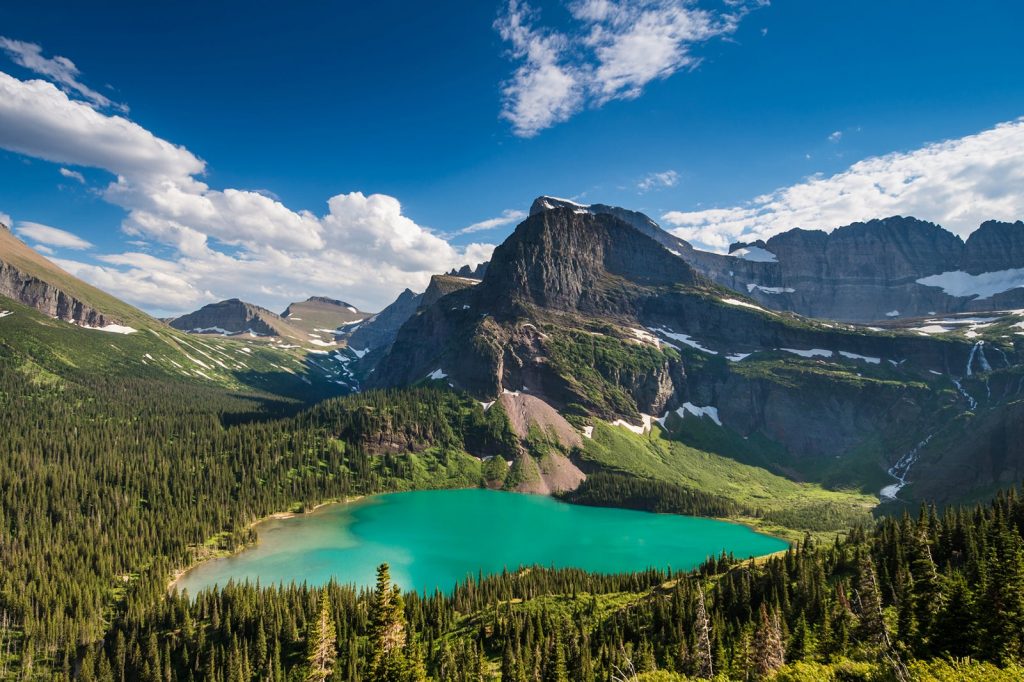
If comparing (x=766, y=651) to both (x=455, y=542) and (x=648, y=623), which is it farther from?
(x=455, y=542)

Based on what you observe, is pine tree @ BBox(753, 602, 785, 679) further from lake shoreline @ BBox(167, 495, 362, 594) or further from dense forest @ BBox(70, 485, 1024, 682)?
lake shoreline @ BBox(167, 495, 362, 594)

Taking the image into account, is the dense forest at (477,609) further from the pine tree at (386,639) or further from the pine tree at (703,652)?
the pine tree at (703,652)

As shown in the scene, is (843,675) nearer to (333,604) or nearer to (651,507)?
(333,604)

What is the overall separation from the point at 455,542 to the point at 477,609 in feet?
176

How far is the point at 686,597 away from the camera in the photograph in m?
68.8

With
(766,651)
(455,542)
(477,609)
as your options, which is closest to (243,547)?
(455,542)

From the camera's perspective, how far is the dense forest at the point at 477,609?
1638 inches

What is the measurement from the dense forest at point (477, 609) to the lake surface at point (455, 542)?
40.5 feet

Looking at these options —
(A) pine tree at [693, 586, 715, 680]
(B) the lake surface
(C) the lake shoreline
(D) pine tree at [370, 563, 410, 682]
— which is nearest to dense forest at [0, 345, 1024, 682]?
(D) pine tree at [370, 563, 410, 682]

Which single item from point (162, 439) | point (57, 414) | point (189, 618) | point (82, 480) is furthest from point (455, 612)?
point (57, 414)

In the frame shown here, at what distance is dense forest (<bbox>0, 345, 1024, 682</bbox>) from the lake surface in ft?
40.5

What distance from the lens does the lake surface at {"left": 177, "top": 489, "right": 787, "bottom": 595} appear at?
107 metres

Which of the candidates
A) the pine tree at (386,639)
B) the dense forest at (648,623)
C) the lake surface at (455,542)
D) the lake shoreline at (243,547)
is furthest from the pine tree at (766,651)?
the lake shoreline at (243,547)

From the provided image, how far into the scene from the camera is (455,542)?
13088 centimetres
